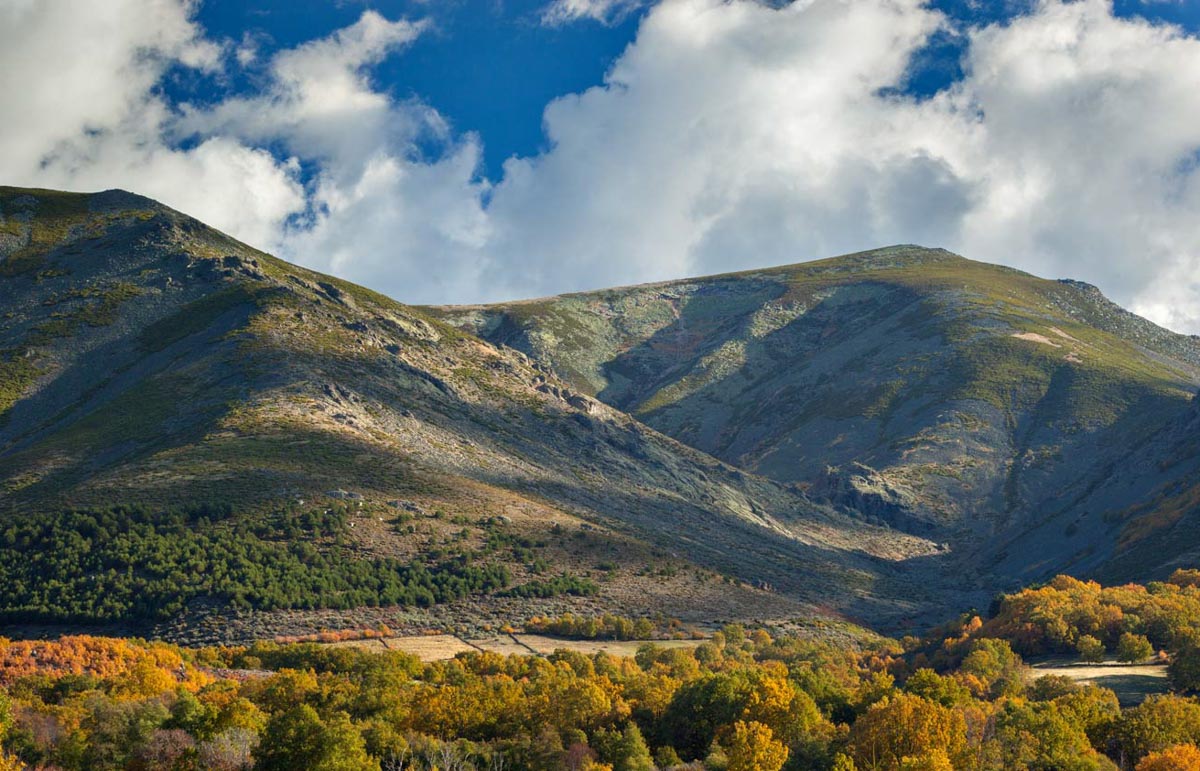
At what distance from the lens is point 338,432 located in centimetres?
12169

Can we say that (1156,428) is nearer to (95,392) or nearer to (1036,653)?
(1036,653)

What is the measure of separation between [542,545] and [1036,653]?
4914 centimetres

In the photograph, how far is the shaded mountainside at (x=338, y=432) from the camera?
10775cm

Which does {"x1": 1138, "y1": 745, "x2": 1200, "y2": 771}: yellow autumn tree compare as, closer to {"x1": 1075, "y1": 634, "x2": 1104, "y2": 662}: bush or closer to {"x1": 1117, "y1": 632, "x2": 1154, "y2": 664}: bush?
{"x1": 1117, "y1": 632, "x2": 1154, "y2": 664}: bush

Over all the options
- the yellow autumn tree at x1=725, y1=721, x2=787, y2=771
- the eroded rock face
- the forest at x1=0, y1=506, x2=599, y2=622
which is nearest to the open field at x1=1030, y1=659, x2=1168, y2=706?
the yellow autumn tree at x1=725, y1=721, x2=787, y2=771

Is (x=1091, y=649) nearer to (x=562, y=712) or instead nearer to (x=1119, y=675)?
(x=1119, y=675)

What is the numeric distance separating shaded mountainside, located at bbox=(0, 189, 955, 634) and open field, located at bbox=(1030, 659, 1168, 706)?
36.7 m

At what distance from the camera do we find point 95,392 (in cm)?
14175

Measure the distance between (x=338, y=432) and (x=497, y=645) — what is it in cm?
4407

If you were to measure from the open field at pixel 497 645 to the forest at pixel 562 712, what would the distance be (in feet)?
17.4

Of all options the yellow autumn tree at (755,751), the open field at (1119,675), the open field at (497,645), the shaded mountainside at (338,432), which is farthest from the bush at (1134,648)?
the shaded mountainside at (338,432)

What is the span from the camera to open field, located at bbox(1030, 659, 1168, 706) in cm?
6425

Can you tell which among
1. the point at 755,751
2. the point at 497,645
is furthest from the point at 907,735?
the point at 497,645

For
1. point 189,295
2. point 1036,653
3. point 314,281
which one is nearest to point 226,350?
point 189,295
